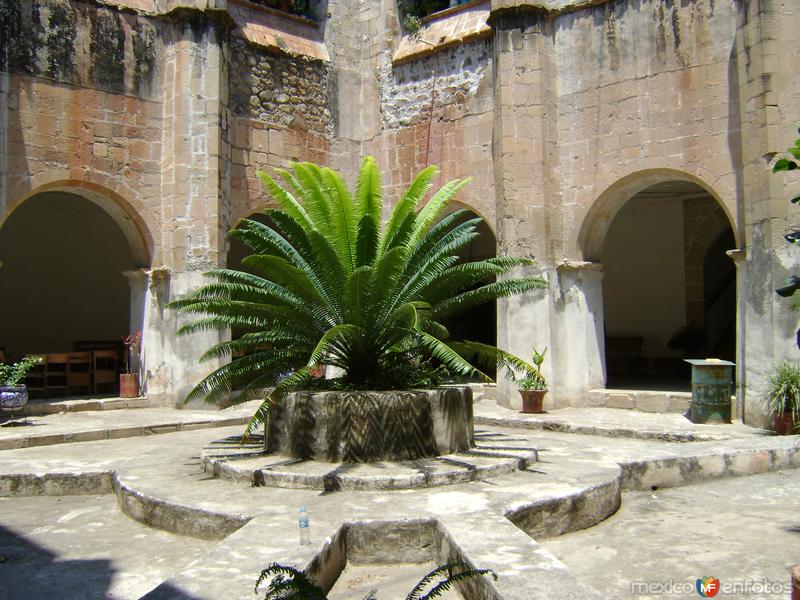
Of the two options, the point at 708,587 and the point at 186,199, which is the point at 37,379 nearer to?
the point at 186,199

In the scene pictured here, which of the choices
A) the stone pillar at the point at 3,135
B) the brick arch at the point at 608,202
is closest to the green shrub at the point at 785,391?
the brick arch at the point at 608,202

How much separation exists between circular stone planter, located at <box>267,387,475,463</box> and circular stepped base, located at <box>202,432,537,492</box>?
0.10 metres

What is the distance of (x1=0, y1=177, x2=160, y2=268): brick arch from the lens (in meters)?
11.3

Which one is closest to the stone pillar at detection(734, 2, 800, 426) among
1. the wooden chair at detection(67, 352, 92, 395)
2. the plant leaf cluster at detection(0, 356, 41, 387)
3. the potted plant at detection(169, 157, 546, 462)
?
the potted plant at detection(169, 157, 546, 462)

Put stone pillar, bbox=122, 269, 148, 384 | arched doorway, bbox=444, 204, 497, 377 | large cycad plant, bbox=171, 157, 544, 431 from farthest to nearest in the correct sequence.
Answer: arched doorway, bbox=444, 204, 497, 377 < stone pillar, bbox=122, 269, 148, 384 < large cycad plant, bbox=171, 157, 544, 431

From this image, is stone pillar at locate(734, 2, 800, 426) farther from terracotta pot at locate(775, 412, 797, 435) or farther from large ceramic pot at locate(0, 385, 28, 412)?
large ceramic pot at locate(0, 385, 28, 412)

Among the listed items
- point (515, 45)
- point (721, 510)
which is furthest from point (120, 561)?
point (515, 45)

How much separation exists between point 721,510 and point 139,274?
9.08m

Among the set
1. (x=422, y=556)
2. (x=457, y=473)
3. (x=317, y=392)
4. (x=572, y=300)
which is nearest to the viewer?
(x=422, y=556)

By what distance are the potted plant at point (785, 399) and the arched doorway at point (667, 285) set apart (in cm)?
562

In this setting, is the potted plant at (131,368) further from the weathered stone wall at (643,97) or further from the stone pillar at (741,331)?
the stone pillar at (741,331)

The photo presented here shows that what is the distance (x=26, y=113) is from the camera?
10.7 meters

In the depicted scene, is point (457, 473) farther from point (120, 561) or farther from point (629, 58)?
point (629, 58)

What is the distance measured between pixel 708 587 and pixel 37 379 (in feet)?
37.6
